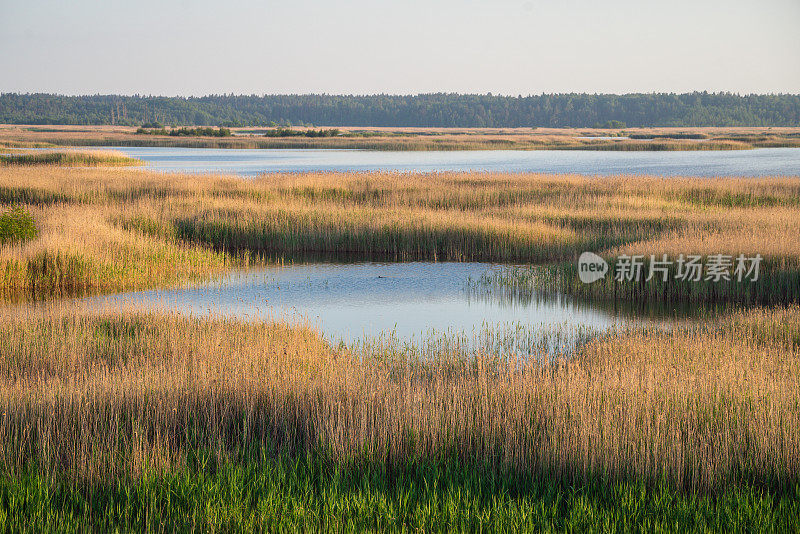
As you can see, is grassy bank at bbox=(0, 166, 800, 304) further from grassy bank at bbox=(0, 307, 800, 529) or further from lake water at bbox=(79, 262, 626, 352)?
grassy bank at bbox=(0, 307, 800, 529)

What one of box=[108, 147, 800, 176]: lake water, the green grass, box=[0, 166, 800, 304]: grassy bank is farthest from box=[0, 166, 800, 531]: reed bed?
box=[108, 147, 800, 176]: lake water

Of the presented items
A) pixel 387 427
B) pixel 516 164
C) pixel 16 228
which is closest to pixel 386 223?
pixel 16 228

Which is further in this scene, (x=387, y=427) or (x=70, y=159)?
(x=70, y=159)

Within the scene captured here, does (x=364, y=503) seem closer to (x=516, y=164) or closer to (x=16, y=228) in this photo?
(x=16, y=228)

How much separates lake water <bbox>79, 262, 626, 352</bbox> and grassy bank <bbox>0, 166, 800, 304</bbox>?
1488mm

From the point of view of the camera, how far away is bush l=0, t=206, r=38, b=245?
17.9 meters

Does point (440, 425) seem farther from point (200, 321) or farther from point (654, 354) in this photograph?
point (200, 321)

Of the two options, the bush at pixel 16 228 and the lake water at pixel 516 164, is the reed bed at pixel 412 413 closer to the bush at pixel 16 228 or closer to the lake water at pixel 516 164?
the bush at pixel 16 228

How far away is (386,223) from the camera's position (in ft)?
76.4

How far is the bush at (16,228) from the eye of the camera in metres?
17.9

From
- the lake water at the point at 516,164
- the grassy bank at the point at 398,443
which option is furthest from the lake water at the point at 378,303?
the lake water at the point at 516,164

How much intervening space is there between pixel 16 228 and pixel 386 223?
1044 cm

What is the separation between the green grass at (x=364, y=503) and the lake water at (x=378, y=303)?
5.81m

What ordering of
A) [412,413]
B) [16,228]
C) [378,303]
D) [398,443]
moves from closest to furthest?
[398,443] → [412,413] → [378,303] → [16,228]
